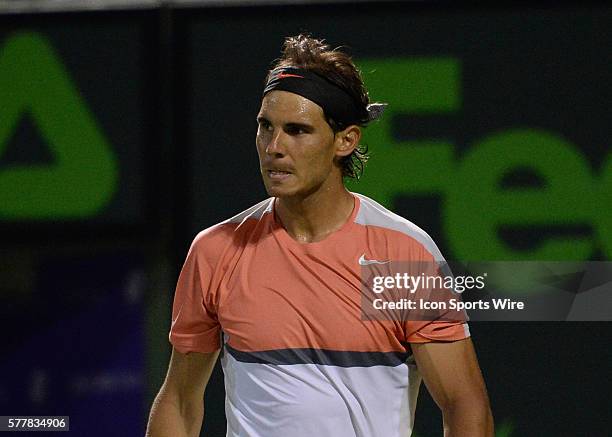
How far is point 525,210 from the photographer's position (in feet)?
12.5

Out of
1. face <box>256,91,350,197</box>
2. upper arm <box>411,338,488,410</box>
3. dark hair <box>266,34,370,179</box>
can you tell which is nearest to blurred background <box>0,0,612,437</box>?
dark hair <box>266,34,370,179</box>

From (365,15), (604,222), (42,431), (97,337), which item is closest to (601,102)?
(604,222)

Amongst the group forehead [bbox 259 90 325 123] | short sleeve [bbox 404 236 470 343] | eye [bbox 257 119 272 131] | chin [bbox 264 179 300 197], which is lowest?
short sleeve [bbox 404 236 470 343]

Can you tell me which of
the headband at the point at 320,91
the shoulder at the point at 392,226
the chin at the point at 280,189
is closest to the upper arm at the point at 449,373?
the shoulder at the point at 392,226

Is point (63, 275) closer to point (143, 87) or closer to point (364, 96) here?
point (143, 87)

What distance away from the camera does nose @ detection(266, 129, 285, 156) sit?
9.14ft

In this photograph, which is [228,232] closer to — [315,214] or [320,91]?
[315,214]

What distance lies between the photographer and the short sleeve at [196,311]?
285cm

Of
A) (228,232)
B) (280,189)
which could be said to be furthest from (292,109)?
(228,232)

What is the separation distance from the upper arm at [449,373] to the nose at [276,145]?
23.1 inches

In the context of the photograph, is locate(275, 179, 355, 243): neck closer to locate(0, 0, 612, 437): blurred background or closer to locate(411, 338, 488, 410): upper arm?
locate(411, 338, 488, 410): upper arm

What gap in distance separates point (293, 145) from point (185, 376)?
67cm

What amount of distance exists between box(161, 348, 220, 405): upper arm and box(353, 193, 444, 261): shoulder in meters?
0.53

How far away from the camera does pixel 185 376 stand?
2.92m
